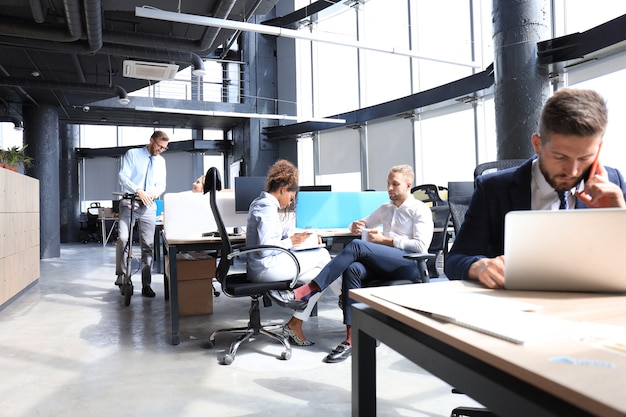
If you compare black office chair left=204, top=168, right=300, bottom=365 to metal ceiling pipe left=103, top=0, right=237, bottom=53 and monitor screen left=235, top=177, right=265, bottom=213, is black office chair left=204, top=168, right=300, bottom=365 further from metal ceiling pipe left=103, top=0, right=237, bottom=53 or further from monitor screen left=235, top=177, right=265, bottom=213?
metal ceiling pipe left=103, top=0, right=237, bottom=53

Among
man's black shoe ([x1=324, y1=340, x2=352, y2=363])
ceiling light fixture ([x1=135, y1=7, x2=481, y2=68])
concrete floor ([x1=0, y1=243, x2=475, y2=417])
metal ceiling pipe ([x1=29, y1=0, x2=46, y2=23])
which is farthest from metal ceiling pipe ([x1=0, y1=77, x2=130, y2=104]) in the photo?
man's black shoe ([x1=324, y1=340, x2=352, y2=363])

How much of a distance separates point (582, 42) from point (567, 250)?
5396mm

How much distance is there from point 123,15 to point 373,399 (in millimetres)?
7455

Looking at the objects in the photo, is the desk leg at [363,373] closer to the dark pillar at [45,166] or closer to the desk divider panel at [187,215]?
the desk divider panel at [187,215]

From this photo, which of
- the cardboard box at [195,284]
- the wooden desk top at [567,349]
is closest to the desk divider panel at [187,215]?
the cardboard box at [195,284]

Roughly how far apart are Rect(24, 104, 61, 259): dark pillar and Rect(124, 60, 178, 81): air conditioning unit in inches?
121

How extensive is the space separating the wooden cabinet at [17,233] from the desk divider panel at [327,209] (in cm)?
266

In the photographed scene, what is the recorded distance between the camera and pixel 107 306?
4.46m

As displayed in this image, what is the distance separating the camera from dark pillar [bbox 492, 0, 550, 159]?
4.38m

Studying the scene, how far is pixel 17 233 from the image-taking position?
4578 millimetres

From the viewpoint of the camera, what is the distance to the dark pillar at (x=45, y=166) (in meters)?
8.98

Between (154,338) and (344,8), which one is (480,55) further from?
(154,338)

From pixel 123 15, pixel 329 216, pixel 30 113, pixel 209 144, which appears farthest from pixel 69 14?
pixel 209 144

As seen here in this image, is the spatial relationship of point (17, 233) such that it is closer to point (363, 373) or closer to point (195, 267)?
point (195, 267)
